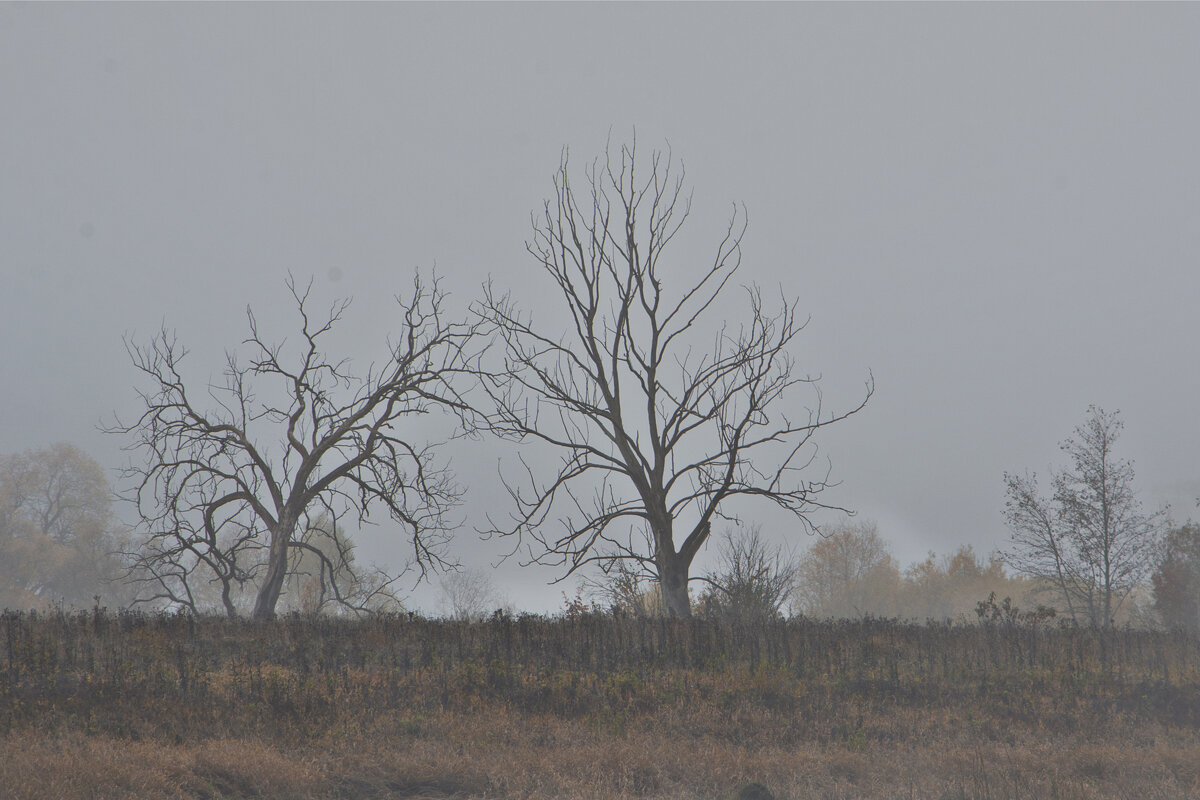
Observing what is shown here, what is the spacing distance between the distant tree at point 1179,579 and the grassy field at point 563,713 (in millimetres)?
22124

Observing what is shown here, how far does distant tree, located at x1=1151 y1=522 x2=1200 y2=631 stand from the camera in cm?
3316

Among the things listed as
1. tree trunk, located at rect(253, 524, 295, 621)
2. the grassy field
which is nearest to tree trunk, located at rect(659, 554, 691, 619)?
the grassy field

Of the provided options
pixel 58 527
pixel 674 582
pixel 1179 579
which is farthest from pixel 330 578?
pixel 58 527

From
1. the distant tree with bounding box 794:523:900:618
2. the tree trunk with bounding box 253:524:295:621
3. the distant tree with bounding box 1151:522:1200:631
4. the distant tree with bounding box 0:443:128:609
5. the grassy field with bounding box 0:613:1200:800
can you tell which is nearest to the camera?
the grassy field with bounding box 0:613:1200:800

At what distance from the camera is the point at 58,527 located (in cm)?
5662

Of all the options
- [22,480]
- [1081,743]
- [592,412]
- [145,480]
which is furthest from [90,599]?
[1081,743]

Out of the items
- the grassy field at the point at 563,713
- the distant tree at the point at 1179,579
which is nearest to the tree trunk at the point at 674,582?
the grassy field at the point at 563,713

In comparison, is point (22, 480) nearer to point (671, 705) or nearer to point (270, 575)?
point (270, 575)

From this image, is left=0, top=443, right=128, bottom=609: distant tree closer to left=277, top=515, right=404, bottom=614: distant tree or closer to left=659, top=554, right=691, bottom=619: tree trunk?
left=277, top=515, right=404, bottom=614: distant tree

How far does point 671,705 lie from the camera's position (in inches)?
434

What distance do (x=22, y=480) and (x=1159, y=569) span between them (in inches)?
2546

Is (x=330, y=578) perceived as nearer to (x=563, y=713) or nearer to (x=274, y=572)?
(x=274, y=572)

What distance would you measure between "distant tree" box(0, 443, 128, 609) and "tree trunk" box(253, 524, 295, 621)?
3902 cm

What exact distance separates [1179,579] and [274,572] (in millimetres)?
34347
